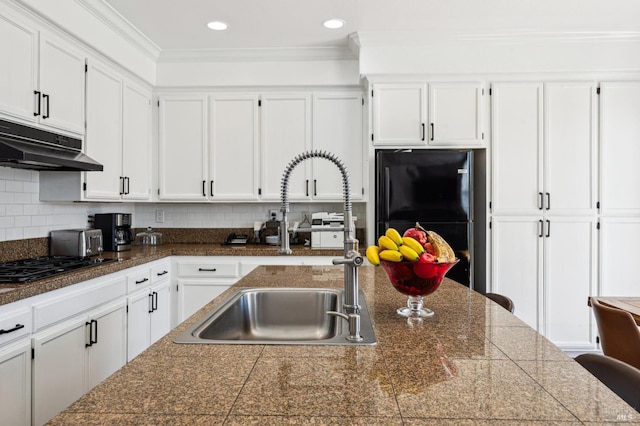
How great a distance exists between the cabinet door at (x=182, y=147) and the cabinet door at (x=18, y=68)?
1374mm

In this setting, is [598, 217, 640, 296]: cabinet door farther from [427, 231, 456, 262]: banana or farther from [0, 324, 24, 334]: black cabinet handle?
[0, 324, 24, 334]: black cabinet handle

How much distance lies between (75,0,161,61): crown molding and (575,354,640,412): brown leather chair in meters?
3.22

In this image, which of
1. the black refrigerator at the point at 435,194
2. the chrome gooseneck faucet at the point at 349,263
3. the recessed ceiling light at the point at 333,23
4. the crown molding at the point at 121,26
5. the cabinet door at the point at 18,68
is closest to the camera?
the chrome gooseneck faucet at the point at 349,263

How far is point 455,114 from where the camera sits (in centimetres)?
342

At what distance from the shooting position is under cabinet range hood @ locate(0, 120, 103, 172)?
2.06m

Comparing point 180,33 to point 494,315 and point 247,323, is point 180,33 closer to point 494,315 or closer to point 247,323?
point 247,323

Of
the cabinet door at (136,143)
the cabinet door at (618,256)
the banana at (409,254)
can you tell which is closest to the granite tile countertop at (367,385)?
the banana at (409,254)

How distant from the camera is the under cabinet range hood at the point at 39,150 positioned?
2.06 meters

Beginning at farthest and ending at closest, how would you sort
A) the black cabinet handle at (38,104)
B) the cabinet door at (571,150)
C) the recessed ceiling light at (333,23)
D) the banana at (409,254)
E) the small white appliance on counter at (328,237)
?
the small white appliance on counter at (328,237), the cabinet door at (571,150), the recessed ceiling light at (333,23), the black cabinet handle at (38,104), the banana at (409,254)

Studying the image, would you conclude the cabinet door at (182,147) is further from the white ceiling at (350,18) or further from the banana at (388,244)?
the banana at (388,244)

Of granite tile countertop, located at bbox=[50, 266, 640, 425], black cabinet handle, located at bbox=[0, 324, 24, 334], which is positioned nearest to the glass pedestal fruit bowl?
granite tile countertop, located at bbox=[50, 266, 640, 425]

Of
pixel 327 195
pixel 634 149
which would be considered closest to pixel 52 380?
pixel 327 195

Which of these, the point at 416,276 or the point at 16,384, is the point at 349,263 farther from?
the point at 16,384

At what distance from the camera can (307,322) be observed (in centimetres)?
167
